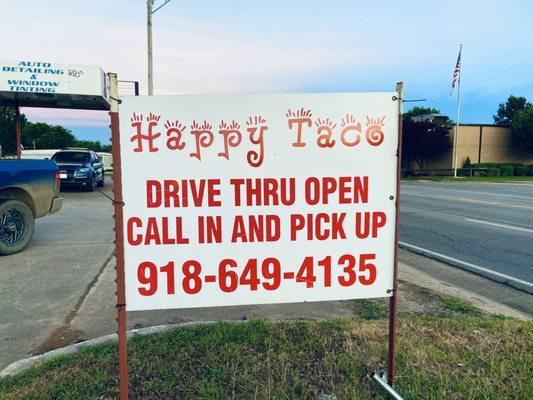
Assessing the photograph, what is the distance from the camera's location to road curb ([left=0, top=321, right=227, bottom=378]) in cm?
308

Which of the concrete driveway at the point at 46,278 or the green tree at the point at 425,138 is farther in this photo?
the green tree at the point at 425,138

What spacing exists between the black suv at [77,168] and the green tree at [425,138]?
33.0m

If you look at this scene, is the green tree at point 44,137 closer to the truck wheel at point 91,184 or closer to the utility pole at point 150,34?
the utility pole at point 150,34

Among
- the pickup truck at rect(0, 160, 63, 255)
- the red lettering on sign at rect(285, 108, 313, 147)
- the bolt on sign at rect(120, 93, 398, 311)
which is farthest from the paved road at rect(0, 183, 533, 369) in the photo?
the red lettering on sign at rect(285, 108, 313, 147)

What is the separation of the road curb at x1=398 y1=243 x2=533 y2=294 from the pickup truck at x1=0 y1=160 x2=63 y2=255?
6.47 meters

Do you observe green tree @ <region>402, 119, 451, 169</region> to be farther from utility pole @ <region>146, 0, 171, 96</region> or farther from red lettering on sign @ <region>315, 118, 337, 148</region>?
red lettering on sign @ <region>315, 118, 337, 148</region>

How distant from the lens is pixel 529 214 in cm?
1147

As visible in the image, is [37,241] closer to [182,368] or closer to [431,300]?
[182,368]

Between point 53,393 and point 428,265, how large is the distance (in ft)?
17.7

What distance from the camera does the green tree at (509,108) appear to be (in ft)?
237

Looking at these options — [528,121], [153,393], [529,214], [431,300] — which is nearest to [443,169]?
[528,121]

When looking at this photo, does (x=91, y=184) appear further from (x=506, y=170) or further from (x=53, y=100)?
(x=506, y=170)

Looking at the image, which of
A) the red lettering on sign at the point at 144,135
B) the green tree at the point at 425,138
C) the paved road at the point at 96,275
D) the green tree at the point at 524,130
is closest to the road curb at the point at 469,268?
the paved road at the point at 96,275

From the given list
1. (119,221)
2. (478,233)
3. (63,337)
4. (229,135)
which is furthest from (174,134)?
(478,233)
